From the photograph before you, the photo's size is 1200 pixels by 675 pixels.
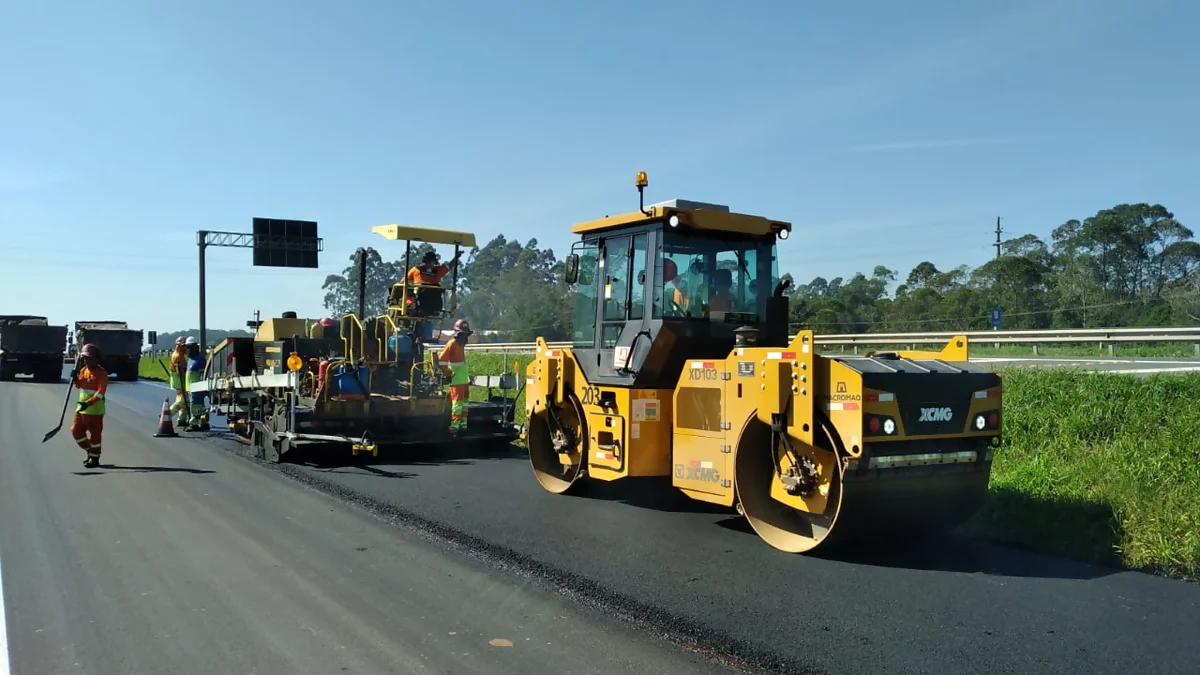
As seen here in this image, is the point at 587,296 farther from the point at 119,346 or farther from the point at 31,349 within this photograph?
the point at 31,349

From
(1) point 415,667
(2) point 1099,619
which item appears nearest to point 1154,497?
(2) point 1099,619

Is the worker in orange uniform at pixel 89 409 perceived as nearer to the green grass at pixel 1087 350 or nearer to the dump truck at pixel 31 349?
the green grass at pixel 1087 350

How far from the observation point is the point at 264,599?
5449 mm

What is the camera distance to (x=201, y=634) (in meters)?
4.81

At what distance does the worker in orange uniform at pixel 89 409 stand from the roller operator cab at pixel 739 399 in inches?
230

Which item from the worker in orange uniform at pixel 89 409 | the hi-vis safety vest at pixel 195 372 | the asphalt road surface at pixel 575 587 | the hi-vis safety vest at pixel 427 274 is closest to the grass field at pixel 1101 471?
the asphalt road surface at pixel 575 587

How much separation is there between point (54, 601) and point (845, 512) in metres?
5.03

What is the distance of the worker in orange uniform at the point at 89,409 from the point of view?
1121 centimetres

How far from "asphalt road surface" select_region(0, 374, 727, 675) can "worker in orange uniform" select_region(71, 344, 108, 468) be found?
203 cm

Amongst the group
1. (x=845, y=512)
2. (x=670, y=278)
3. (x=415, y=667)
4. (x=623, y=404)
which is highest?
(x=670, y=278)

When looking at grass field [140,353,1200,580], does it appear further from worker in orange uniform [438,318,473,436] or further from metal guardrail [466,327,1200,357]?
worker in orange uniform [438,318,473,436]

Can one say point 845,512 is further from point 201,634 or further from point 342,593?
point 201,634

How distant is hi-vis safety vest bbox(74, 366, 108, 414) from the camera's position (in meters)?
11.3

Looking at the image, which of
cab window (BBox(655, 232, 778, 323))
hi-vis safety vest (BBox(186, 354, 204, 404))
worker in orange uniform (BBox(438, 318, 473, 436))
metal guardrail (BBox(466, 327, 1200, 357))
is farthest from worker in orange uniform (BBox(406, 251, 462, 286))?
hi-vis safety vest (BBox(186, 354, 204, 404))
